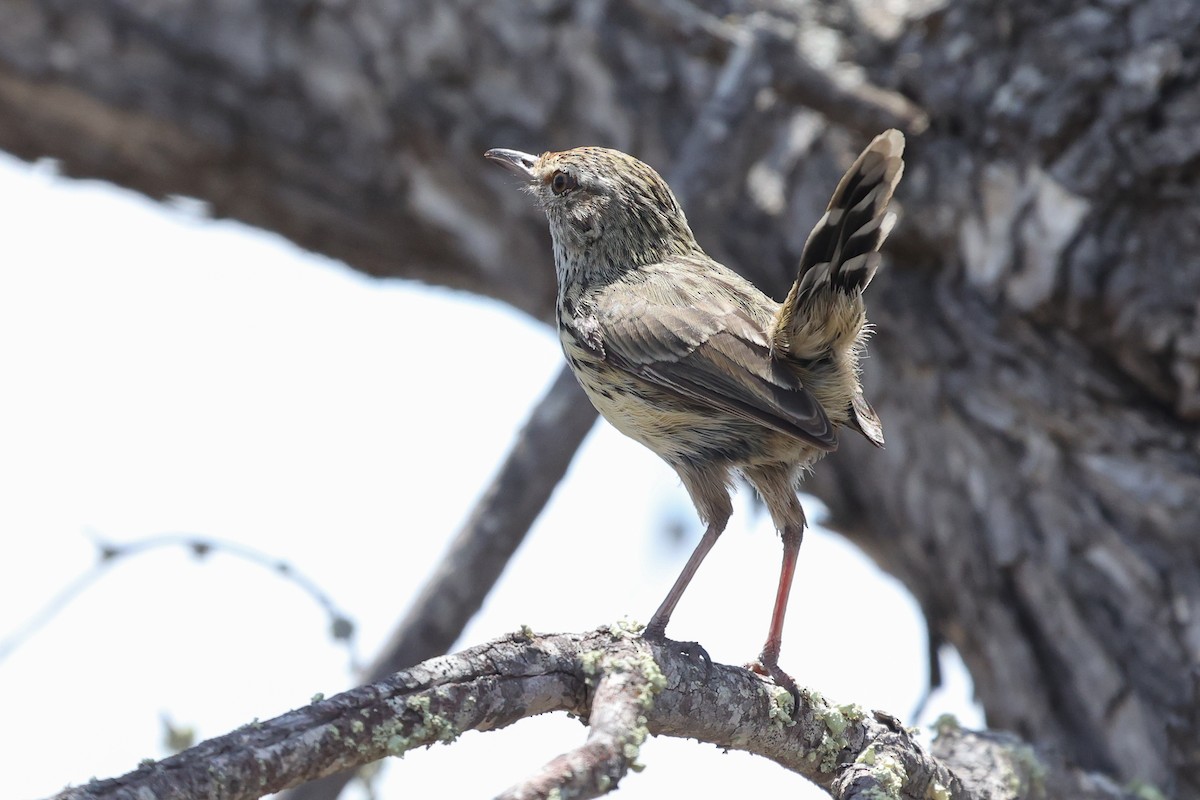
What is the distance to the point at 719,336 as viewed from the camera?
157 inches

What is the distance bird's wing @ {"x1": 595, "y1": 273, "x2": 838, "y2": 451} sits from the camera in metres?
3.68

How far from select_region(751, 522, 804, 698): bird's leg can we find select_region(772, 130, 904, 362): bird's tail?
2.01ft

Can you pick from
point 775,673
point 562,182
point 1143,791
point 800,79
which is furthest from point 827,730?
point 800,79

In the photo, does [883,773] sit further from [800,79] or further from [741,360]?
[800,79]

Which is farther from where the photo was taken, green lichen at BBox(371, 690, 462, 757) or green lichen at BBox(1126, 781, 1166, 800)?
green lichen at BBox(1126, 781, 1166, 800)

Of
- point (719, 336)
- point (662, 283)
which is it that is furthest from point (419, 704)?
point (662, 283)

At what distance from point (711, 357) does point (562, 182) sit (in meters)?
1.21

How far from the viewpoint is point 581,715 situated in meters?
2.90

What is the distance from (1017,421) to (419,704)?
9.62ft

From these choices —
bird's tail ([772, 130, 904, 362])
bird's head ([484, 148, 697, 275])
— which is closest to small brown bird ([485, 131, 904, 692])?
bird's tail ([772, 130, 904, 362])

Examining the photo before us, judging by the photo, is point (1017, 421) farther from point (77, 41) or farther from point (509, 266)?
point (77, 41)

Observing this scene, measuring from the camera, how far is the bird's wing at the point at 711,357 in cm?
368

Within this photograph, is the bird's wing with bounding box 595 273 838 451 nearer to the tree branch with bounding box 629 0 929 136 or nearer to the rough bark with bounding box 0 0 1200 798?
the rough bark with bounding box 0 0 1200 798

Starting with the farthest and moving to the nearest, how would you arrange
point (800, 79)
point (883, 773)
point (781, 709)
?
point (800, 79)
point (781, 709)
point (883, 773)
